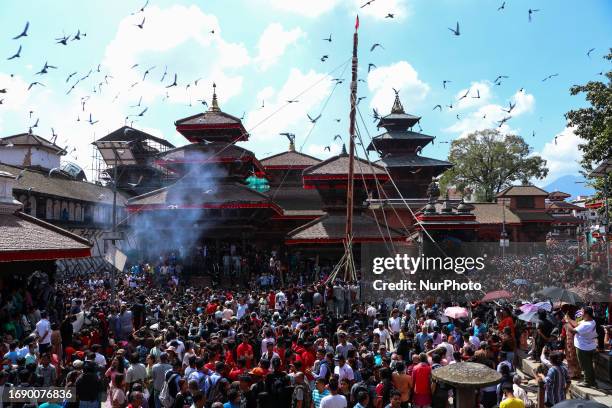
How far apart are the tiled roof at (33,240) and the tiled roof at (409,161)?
98.1 feet

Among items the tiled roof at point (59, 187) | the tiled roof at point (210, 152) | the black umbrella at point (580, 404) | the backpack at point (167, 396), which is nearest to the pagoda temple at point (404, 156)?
the tiled roof at point (210, 152)

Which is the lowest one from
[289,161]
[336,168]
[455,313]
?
[455,313]

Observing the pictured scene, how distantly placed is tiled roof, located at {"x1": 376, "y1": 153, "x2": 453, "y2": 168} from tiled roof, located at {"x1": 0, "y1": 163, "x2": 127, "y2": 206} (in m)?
25.6

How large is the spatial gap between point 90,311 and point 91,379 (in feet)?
27.3

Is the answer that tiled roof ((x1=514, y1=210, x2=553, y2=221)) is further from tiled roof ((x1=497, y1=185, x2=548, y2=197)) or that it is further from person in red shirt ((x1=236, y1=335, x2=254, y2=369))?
person in red shirt ((x1=236, y1=335, x2=254, y2=369))

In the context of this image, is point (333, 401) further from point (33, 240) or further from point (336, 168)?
point (336, 168)

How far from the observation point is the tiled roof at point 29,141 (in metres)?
51.8

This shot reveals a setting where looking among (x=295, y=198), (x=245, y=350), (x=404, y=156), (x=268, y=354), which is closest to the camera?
(x=268, y=354)

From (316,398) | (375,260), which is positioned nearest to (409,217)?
(375,260)

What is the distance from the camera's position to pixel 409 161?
4431 centimetres

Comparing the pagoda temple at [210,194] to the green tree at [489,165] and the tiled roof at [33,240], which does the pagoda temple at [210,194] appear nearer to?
the tiled roof at [33,240]

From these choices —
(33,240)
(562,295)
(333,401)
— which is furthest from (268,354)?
(33,240)

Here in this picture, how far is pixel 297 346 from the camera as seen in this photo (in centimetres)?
1099

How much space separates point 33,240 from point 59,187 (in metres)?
29.4
